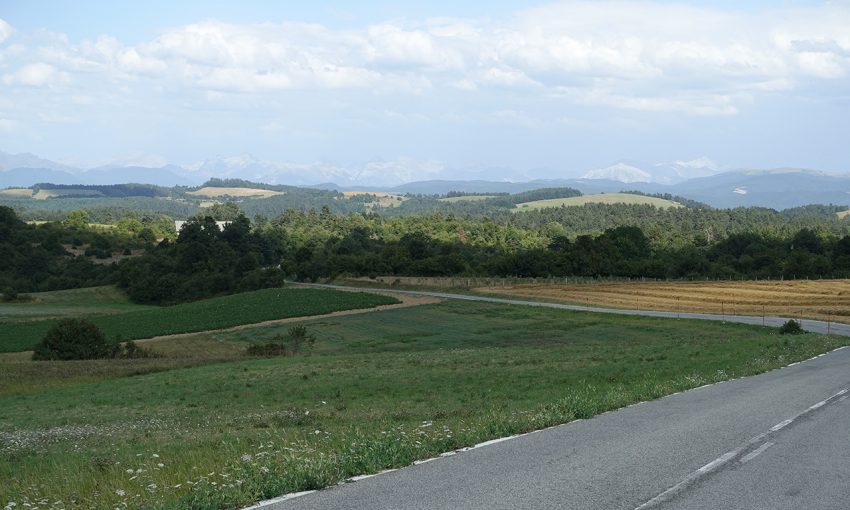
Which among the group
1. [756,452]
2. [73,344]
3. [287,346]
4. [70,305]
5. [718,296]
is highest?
[756,452]

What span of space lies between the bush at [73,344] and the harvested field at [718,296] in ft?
159

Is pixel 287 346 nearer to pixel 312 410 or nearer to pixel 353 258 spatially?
pixel 312 410

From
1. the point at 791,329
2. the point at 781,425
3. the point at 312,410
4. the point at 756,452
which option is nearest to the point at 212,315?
the point at 791,329

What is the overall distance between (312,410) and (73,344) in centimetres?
4353

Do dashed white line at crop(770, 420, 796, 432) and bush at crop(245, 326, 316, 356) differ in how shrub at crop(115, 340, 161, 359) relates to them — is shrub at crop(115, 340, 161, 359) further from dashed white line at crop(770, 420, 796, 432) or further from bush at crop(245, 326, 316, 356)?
dashed white line at crop(770, 420, 796, 432)

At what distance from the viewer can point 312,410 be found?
23.7 metres

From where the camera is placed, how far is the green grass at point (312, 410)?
11164 millimetres

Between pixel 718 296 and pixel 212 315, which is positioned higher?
pixel 718 296

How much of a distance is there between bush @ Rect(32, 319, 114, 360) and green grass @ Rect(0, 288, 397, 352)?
1210 cm

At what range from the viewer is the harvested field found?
240 feet

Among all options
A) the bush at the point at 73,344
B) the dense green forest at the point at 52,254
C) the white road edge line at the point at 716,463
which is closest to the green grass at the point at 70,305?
the dense green forest at the point at 52,254

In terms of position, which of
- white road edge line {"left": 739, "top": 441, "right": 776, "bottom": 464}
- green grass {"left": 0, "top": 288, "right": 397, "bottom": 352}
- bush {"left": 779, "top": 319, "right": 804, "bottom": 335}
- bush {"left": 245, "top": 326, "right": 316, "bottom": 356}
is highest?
white road edge line {"left": 739, "top": 441, "right": 776, "bottom": 464}

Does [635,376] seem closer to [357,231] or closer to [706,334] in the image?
[706,334]

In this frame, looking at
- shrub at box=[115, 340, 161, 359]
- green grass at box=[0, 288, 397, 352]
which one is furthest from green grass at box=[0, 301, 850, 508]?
green grass at box=[0, 288, 397, 352]
